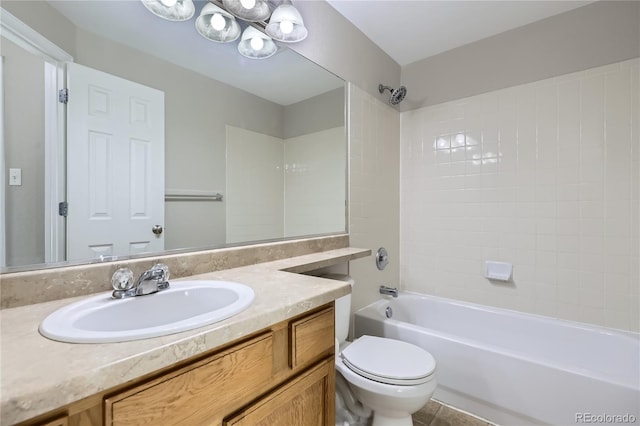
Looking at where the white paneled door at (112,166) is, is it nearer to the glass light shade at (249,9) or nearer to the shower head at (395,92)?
the glass light shade at (249,9)

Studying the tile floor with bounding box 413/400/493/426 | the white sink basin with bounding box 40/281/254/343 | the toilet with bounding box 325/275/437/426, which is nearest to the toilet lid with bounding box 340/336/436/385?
the toilet with bounding box 325/275/437/426

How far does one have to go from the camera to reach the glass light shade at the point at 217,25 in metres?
1.25

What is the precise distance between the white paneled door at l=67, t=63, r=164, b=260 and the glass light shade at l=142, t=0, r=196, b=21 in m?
0.31

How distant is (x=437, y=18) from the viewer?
73.5 inches

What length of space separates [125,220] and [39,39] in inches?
23.9

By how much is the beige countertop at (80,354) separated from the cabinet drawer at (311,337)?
6cm

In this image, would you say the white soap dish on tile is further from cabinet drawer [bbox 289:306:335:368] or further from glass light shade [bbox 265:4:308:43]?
glass light shade [bbox 265:4:308:43]

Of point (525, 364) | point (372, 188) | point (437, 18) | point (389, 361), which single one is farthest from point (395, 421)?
point (437, 18)

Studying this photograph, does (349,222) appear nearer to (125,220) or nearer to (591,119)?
(125,220)

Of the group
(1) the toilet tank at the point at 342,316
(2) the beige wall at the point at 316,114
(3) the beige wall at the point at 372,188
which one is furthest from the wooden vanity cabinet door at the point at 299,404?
(2) the beige wall at the point at 316,114

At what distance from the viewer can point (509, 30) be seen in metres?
1.99

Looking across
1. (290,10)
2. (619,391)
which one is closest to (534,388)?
(619,391)

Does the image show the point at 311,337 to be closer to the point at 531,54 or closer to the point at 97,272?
the point at 97,272

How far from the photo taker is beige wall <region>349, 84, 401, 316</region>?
198cm
